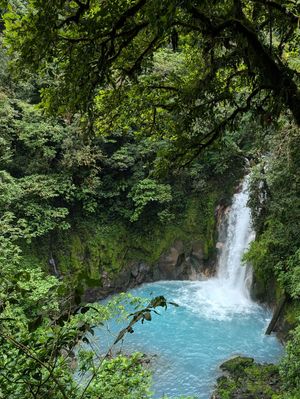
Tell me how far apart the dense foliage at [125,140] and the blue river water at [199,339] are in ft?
4.23

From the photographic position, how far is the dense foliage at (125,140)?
268 centimetres

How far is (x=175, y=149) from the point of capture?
184 inches

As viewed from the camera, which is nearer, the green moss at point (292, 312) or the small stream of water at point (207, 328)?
the small stream of water at point (207, 328)

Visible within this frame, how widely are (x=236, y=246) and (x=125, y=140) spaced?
6071mm

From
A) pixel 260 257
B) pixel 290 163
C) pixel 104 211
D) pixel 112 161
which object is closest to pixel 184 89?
pixel 290 163

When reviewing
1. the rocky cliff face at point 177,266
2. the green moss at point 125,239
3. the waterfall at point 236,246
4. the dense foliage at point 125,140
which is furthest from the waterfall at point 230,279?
the dense foliage at point 125,140

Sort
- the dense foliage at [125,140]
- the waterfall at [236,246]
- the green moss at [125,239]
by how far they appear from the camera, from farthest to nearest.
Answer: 1. the green moss at [125,239]
2. the waterfall at [236,246]
3. the dense foliage at [125,140]

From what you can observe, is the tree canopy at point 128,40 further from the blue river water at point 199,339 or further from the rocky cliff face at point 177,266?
the rocky cliff face at point 177,266

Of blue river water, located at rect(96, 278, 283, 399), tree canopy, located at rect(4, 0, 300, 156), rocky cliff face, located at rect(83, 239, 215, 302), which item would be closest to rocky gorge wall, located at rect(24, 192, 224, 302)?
rocky cliff face, located at rect(83, 239, 215, 302)

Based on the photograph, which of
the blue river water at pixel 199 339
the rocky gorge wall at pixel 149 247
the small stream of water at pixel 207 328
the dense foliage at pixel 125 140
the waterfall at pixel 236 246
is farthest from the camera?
the rocky gorge wall at pixel 149 247

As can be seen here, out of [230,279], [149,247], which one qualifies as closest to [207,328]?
[230,279]

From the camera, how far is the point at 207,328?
10.7 metres

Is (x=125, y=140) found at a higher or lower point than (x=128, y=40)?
higher

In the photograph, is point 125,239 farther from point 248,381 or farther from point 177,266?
point 248,381
